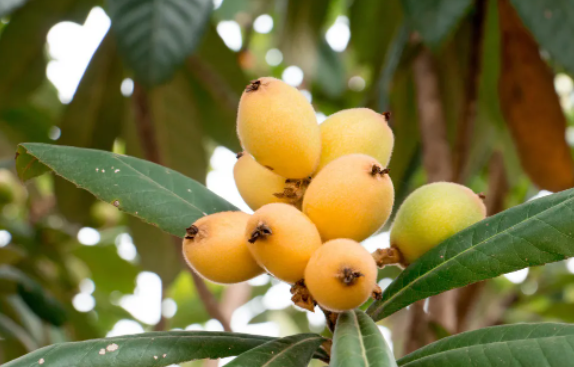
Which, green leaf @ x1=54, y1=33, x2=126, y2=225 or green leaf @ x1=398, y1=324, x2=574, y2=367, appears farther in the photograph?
green leaf @ x1=54, y1=33, x2=126, y2=225

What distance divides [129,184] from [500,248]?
52 centimetres

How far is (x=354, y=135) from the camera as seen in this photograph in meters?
0.82

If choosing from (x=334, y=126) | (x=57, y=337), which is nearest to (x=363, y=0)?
(x=334, y=126)

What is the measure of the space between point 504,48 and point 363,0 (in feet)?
2.25

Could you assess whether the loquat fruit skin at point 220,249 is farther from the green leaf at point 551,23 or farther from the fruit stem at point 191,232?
the green leaf at point 551,23

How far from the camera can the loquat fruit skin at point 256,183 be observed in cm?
85

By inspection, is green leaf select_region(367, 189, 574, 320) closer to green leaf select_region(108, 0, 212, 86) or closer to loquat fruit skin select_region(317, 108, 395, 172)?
loquat fruit skin select_region(317, 108, 395, 172)

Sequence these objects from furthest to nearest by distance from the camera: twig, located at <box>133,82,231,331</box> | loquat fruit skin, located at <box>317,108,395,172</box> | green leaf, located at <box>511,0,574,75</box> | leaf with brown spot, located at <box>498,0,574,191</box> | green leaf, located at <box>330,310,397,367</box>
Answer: twig, located at <box>133,82,231,331</box> → leaf with brown spot, located at <box>498,0,574,191</box> → green leaf, located at <box>511,0,574,75</box> → loquat fruit skin, located at <box>317,108,395,172</box> → green leaf, located at <box>330,310,397,367</box>

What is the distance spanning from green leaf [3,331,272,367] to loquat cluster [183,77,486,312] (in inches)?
3.7

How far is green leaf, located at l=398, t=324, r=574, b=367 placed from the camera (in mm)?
663

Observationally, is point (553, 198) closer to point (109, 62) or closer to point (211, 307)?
point (211, 307)

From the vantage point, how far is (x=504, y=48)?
5.58ft

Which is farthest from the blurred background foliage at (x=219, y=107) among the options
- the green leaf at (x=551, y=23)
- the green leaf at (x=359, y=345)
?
the green leaf at (x=359, y=345)

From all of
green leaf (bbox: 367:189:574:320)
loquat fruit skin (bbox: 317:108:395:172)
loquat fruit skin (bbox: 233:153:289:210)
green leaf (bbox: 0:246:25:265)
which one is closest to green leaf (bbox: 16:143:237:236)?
loquat fruit skin (bbox: 233:153:289:210)
